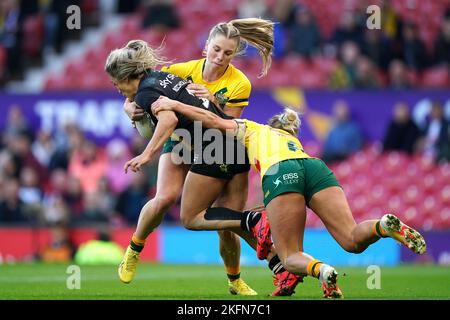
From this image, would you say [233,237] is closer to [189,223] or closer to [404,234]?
[189,223]

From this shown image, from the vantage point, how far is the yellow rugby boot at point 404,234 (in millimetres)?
7527

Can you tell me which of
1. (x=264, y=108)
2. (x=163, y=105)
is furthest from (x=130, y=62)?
(x=264, y=108)

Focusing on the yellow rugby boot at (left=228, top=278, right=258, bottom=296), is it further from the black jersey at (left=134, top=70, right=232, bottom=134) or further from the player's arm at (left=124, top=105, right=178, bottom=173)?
the player's arm at (left=124, top=105, right=178, bottom=173)

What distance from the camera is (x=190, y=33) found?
62.8 feet

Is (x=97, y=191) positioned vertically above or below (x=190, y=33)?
below

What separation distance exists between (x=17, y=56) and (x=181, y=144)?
11.9 metres

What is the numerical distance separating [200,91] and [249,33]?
89 cm

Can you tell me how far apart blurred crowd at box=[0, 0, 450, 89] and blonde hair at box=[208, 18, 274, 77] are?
7.53m

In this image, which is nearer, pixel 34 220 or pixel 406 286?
pixel 406 286

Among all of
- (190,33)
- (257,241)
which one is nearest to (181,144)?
(257,241)

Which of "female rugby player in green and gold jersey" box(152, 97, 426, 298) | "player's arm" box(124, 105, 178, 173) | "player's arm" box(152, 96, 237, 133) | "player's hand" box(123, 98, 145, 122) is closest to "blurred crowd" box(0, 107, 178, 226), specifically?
"player's hand" box(123, 98, 145, 122)

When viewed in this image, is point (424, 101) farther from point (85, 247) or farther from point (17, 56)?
point (17, 56)

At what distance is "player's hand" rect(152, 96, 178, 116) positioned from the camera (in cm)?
826

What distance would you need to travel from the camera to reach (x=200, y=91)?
8.78 metres
